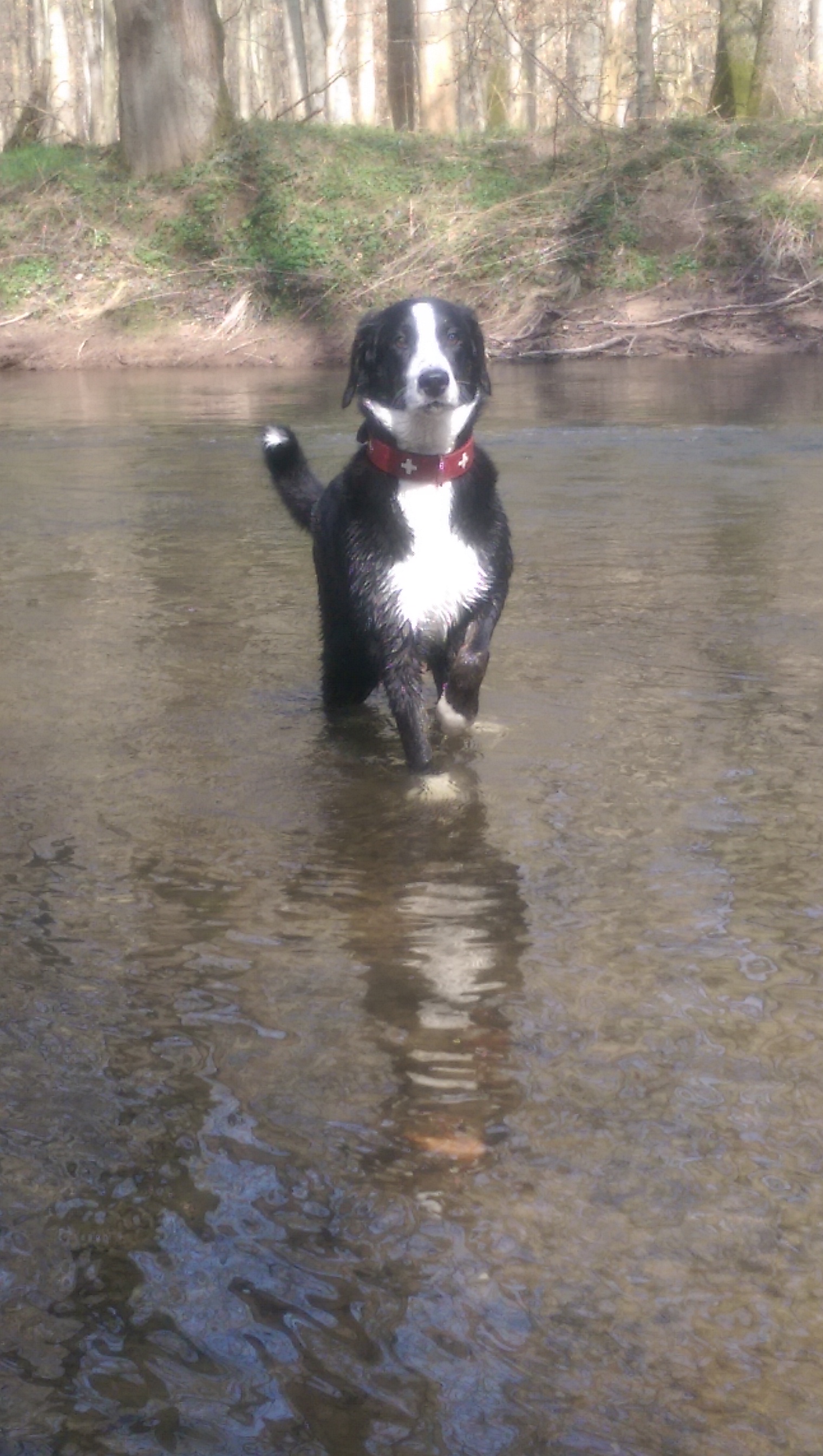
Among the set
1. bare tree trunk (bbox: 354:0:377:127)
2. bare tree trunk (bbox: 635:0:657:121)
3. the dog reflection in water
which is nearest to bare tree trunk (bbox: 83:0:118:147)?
bare tree trunk (bbox: 354:0:377:127)

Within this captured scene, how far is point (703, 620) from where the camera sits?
6.01m

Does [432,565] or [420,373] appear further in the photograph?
[432,565]

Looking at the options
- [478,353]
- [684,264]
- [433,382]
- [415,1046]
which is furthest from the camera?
[684,264]

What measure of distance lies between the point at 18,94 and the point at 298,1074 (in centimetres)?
5088

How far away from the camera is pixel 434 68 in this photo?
29.7 m

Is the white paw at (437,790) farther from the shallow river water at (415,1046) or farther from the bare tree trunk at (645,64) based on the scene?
the bare tree trunk at (645,64)

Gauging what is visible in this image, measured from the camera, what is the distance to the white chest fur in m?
4.64

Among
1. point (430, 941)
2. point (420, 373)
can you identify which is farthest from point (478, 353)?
point (430, 941)

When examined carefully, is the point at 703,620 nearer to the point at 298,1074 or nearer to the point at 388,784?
the point at 388,784

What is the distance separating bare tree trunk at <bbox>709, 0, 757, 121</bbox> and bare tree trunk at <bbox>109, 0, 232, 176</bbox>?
7077 millimetres

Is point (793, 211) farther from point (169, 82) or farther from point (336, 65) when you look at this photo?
point (336, 65)

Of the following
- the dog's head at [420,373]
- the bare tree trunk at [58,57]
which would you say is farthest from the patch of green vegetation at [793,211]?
the bare tree trunk at [58,57]

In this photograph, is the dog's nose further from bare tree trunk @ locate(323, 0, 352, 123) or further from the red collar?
bare tree trunk @ locate(323, 0, 352, 123)

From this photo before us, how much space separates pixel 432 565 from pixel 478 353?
30.2 inches
